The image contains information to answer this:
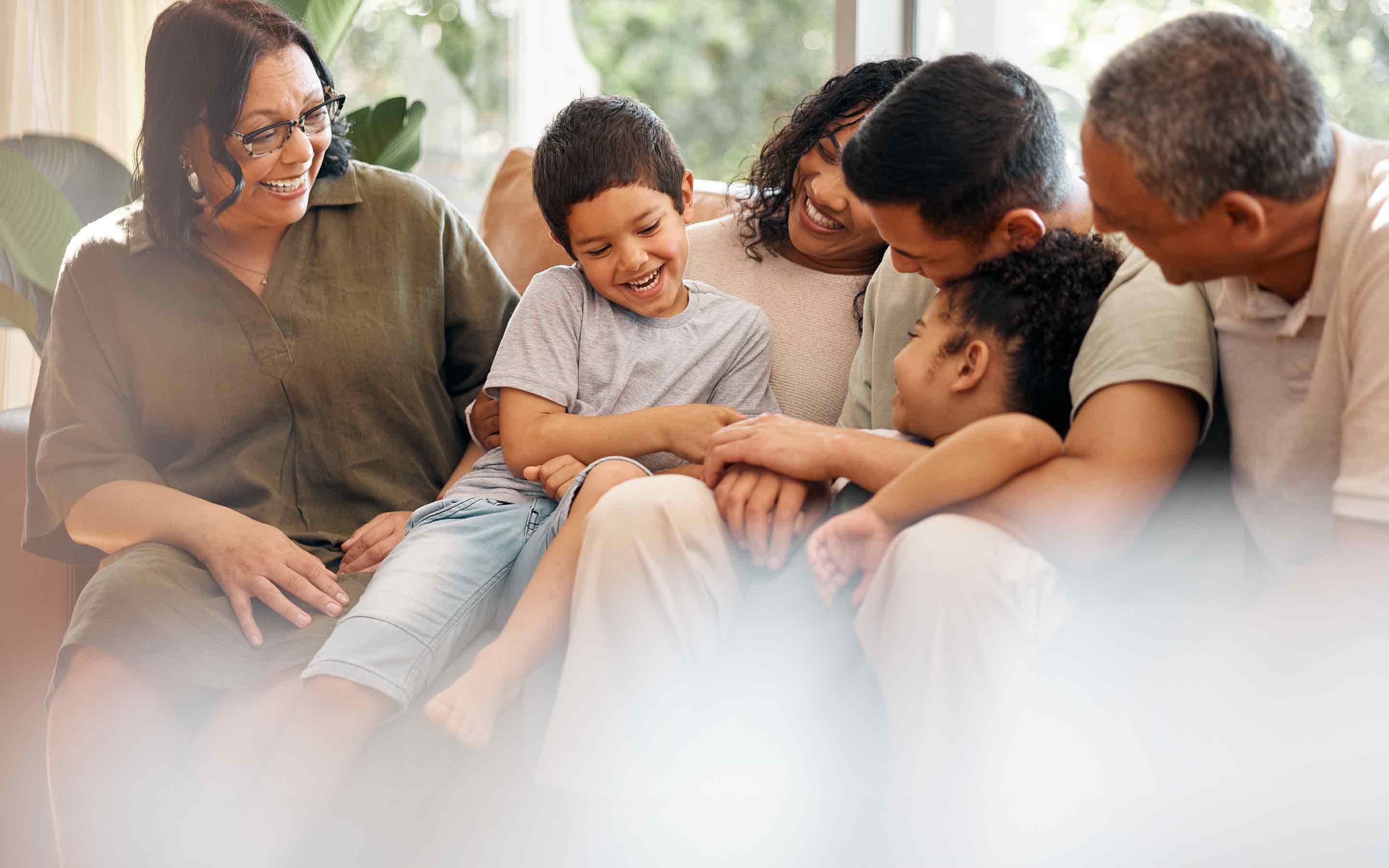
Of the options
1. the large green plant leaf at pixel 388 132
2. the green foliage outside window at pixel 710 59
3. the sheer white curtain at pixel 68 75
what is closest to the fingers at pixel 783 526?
the large green plant leaf at pixel 388 132

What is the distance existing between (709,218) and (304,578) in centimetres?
84

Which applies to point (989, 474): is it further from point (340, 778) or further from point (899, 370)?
point (340, 778)

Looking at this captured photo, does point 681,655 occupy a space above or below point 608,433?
below

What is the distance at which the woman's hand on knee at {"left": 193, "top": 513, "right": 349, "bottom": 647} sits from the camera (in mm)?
1324

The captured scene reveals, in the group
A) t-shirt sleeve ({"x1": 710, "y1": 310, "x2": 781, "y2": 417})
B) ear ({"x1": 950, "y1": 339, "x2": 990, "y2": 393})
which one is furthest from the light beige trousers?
t-shirt sleeve ({"x1": 710, "y1": 310, "x2": 781, "y2": 417})

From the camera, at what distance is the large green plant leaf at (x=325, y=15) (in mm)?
2240

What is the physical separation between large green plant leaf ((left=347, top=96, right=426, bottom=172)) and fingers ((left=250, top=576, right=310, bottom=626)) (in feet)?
3.84

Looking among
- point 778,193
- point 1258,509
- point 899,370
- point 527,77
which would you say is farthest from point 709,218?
point 527,77

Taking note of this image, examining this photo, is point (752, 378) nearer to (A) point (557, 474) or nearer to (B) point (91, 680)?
(A) point (557, 474)

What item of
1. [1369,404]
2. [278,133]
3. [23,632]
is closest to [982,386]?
[1369,404]

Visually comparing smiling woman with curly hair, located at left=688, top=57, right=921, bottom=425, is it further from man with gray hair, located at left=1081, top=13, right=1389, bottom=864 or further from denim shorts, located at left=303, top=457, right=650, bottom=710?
man with gray hair, located at left=1081, top=13, right=1389, bottom=864

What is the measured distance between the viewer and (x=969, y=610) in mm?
976

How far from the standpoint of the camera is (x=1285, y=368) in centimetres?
104

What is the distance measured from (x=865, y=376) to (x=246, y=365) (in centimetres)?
79
